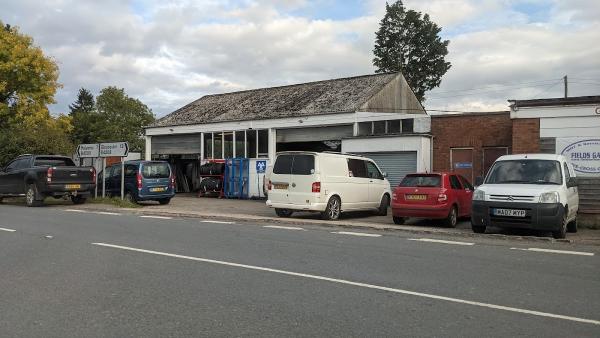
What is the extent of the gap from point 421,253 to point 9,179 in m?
18.4

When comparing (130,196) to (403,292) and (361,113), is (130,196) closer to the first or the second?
(361,113)

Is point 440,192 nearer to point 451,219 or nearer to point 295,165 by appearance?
point 451,219

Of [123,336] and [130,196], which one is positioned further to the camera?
[130,196]

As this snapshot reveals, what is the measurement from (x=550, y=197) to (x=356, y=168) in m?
6.54

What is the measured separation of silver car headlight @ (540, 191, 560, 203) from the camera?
1139cm

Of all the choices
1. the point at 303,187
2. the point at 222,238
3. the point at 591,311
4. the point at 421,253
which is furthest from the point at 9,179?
the point at 591,311

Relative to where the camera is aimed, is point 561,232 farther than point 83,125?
No

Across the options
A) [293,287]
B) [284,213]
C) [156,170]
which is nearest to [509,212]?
[293,287]

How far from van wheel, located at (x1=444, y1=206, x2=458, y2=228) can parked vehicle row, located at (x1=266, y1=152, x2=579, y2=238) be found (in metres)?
0.01

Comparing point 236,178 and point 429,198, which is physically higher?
point 236,178

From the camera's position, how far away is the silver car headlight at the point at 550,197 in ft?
37.4

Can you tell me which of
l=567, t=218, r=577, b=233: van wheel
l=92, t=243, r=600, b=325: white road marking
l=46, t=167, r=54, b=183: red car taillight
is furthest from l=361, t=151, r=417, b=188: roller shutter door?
l=92, t=243, r=600, b=325: white road marking

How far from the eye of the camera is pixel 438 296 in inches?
243

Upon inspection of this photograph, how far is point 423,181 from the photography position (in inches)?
578
